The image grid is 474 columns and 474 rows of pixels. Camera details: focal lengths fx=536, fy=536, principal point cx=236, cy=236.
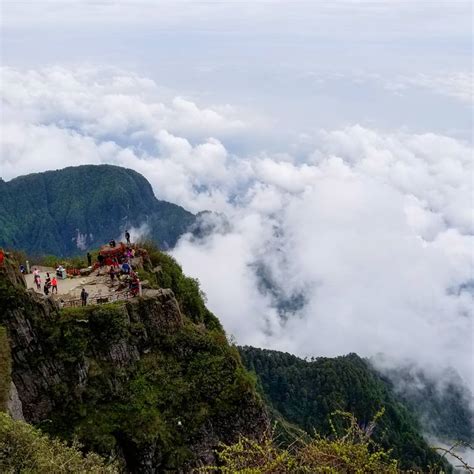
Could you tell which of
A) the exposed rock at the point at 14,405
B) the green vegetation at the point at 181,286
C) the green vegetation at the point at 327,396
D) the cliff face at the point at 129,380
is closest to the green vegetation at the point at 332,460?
the exposed rock at the point at 14,405

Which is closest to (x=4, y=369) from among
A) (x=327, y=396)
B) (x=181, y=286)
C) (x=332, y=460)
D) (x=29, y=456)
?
(x=29, y=456)

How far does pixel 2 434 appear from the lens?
1523 centimetres

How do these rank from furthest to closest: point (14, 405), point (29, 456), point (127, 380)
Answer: point (127, 380)
point (14, 405)
point (29, 456)

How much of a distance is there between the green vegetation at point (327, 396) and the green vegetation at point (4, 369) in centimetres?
8524

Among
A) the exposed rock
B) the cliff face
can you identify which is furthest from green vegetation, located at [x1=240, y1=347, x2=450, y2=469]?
the exposed rock

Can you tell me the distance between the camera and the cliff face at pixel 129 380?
25.2m

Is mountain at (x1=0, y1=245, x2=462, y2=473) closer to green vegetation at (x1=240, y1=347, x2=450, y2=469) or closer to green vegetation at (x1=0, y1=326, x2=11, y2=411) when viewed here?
green vegetation at (x1=0, y1=326, x2=11, y2=411)

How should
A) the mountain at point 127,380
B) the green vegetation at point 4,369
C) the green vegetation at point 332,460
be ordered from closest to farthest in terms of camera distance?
1. the green vegetation at point 332,460
2. the green vegetation at point 4,369
3. the mountain at point 127,380

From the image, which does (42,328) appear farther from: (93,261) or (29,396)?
(93,261)

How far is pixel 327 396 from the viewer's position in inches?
4471

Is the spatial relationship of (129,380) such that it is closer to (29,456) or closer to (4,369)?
(4,369)

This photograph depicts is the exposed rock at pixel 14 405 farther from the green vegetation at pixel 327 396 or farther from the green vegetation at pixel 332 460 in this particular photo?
the green vegetation at pixel 327 396

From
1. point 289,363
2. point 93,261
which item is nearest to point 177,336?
point 93,261

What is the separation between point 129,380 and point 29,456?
12.3 meters
